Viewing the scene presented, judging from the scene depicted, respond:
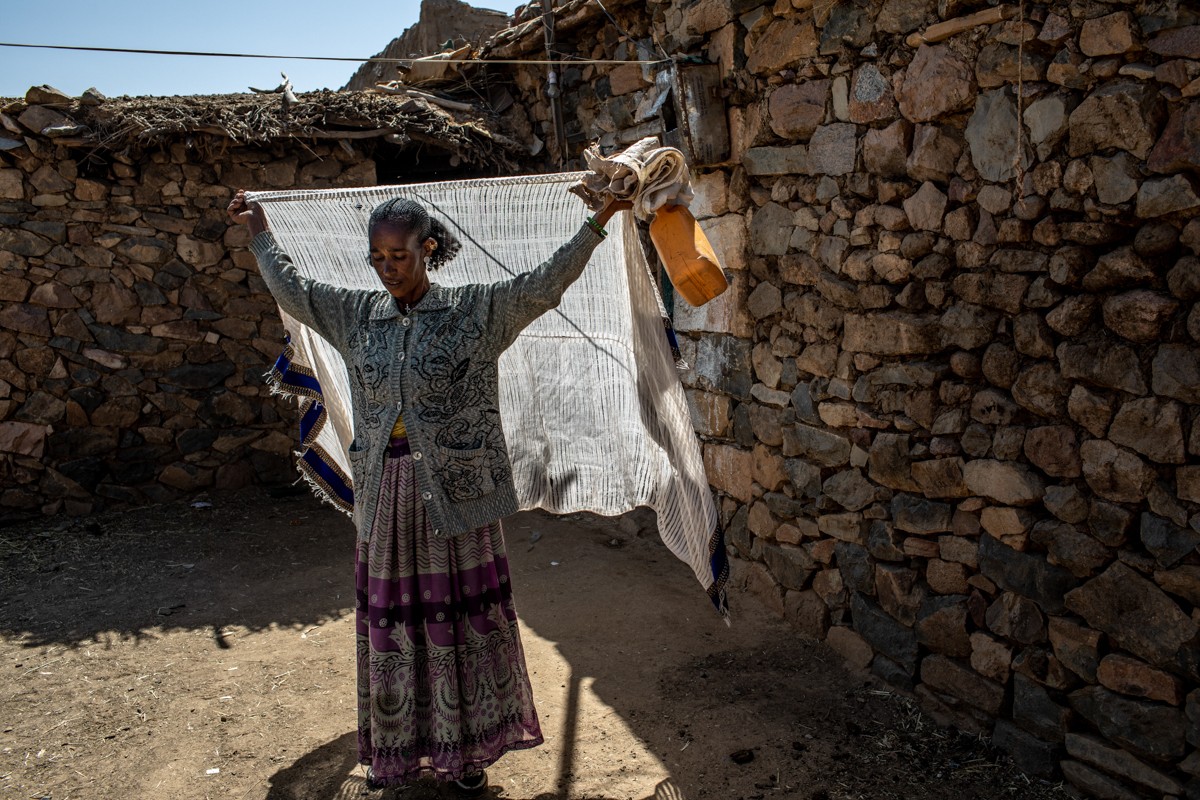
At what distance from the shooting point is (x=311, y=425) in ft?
11.3

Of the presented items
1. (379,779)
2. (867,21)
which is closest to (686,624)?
(379,779)

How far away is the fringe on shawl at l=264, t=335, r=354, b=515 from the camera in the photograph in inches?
134

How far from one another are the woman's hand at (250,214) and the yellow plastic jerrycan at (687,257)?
4.69 ft

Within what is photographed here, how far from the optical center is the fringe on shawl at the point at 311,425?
3.40 m

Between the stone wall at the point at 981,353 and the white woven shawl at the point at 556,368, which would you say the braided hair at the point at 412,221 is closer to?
the white woven shawl at the point at 556,368

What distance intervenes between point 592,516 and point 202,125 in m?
3.64

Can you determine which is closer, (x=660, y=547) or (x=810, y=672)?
(x=810, y=672)

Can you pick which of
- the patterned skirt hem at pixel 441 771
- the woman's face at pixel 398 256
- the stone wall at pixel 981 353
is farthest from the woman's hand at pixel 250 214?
the stone wall at pixel 981 353

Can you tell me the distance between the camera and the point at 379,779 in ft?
9.35

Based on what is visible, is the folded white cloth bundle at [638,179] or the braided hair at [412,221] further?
the braided hair at [412,221]

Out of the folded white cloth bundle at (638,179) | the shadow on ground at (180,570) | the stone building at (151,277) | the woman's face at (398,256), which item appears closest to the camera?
the folded white cloth bundle at (638,179)

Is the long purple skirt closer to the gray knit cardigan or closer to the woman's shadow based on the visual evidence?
the gray knit cardigan

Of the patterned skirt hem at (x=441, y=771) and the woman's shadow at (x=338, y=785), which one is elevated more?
the patterned skirt hem at (x=441, y=771)

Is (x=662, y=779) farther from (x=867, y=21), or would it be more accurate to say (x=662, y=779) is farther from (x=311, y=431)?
(x=867, y=21)
